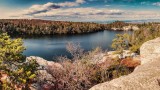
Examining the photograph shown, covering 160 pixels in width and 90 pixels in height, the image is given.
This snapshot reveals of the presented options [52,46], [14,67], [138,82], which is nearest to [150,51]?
[138,82]

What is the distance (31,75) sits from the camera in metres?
32.8

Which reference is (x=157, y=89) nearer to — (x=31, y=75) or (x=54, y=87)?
(x=31, y=75)

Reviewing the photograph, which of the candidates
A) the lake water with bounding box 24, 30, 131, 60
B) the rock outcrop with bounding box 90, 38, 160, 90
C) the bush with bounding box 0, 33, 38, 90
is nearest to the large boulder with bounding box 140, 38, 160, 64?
the rock outcrop with bounding box 90, 38, 160, 90

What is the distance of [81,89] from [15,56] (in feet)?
34.8

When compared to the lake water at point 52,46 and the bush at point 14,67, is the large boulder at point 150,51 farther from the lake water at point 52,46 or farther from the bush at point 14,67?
the lake water at point 52,46

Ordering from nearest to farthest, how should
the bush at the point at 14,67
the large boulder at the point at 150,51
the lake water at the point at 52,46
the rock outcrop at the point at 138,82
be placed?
the rock outcrop at the point at 138,82, the large boulder at the point at 150,51, the bush at the point at 14,67, the lake water at the point at 52,46

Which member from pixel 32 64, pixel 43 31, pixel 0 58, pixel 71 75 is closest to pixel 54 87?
pixel 71 75

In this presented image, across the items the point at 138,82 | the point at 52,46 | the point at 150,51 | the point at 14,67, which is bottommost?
the point at 52,46

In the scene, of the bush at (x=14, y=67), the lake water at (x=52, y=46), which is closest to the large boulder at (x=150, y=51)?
the bush at (x=14, y=67)

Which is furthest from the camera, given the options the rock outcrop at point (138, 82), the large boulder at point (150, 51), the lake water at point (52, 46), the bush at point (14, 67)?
the lake water at point (52, 46)

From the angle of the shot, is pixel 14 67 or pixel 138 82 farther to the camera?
pixel 14 67

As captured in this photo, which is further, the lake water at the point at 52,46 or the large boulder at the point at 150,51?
the lake water at the point at 52,46

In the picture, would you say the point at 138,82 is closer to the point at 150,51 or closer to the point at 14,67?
the point at 150,51

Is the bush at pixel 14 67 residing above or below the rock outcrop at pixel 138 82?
below
